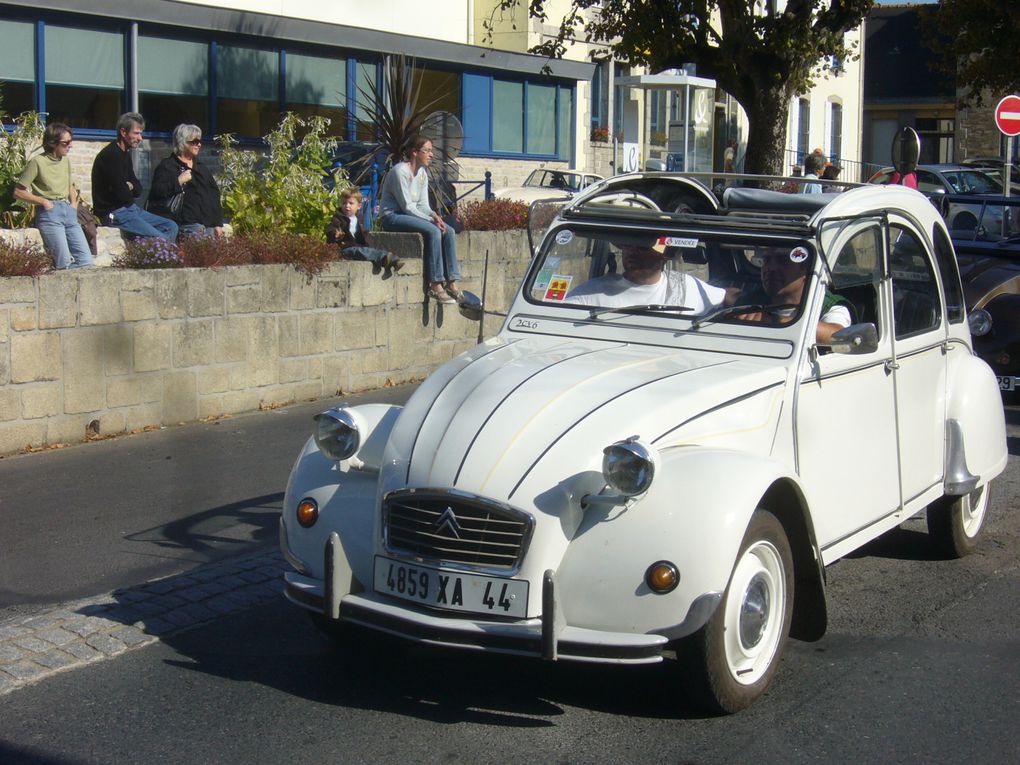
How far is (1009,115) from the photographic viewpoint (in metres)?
21.4

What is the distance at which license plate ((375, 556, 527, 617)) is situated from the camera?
178 inches

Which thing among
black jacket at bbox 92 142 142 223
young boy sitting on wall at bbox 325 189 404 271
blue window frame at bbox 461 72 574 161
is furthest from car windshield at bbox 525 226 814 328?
blue window frame at bbox 461 72 574 161

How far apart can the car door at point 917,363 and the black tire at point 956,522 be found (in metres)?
0.35

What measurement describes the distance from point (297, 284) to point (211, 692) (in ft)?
21.4

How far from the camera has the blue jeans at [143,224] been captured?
38.8 ft

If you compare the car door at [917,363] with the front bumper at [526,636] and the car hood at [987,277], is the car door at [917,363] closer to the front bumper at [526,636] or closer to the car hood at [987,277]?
the front bumper at [526,636]

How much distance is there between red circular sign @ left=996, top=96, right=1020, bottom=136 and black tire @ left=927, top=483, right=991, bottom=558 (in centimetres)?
1575

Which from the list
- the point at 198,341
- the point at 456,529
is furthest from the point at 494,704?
the point at 198,341

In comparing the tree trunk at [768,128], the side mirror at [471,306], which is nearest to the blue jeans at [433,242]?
the side mirror at [471,306]

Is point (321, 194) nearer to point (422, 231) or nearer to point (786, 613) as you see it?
Answer: point (422, 231)

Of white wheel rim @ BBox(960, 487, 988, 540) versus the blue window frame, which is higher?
the blue window frame

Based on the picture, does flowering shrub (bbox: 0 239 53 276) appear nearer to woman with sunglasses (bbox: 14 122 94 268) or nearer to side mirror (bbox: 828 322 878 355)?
woman with sunglasses (bbox: 14 122 94 268)

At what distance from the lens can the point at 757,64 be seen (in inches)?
762

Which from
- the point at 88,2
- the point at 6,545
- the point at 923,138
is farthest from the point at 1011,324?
the point at 923,138
